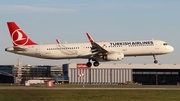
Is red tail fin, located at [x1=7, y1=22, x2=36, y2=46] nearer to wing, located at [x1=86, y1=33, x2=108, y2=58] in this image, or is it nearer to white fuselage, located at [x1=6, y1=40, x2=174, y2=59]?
white fuselage, located at [x1=6, y1=40, x2=174, y2=59]

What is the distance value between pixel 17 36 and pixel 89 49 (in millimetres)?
15135

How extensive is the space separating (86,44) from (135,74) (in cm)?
7048

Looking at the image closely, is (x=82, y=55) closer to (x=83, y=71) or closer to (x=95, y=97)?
(x=95, y=97)

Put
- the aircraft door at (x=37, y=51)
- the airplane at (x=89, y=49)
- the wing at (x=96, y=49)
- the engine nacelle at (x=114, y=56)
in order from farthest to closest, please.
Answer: the aircraft door at (x=37, y=51)
the airplane at (x=89, y=49)
the engine nacelle at (x=114, y=56)
the wing at (x=96, y=49)

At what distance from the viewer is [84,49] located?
9138 centimetres

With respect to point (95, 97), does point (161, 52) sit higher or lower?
higher

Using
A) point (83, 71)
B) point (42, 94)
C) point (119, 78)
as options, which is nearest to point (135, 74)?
point (119, 78)

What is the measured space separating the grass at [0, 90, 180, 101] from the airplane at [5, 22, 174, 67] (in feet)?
66.1

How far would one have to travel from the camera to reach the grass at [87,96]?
209 feet

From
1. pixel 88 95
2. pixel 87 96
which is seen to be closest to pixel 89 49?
pixel 88 95

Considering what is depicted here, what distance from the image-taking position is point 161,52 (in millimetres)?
92438

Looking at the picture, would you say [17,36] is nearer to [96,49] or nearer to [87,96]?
[96,49]

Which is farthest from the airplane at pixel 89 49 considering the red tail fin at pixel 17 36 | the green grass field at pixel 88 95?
the green grass field at pixel 88 95

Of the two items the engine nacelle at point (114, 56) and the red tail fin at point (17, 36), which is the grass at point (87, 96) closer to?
the engine nacelle at point (114, 56)
